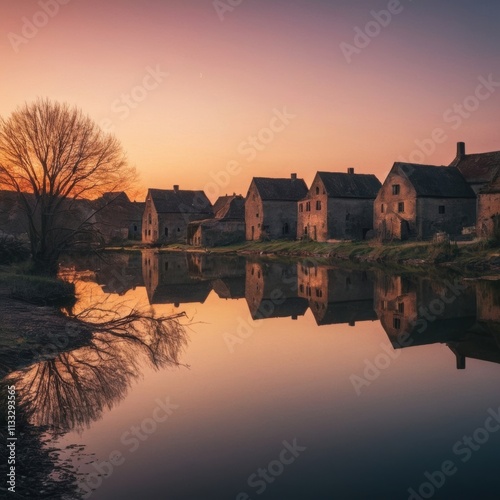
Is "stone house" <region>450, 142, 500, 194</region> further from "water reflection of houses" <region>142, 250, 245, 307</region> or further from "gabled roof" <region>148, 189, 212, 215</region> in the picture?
"gabled roof" <region>148, 189, 212, 215</region>

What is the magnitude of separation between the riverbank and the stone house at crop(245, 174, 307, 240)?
731 centimetres

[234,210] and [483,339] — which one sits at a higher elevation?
[234,210]

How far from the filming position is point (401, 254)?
132ft

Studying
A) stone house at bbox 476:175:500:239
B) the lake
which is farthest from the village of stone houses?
the lake

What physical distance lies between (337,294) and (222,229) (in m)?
44.7

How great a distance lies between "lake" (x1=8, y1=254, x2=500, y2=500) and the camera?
6.54 meters

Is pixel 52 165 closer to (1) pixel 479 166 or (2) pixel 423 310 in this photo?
(2) pixel 423 310

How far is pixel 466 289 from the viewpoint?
2323 cm

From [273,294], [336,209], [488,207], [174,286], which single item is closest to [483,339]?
[273,294]

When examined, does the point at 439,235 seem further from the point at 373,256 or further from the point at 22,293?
the point at 22,293

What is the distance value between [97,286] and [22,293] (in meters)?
7.92

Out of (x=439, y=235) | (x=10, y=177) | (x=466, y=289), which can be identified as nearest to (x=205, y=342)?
(x=466, y=289)

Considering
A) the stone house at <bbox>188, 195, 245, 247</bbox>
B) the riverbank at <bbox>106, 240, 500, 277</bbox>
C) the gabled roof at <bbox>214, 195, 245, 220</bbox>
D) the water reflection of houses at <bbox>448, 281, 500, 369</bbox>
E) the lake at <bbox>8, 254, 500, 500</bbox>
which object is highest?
the gabled roof at <bbox>214, 195, 245, 220</bbox>

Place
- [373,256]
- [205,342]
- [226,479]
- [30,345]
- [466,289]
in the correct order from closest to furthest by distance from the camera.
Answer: [226,479], [30,345], [205,342], [466,289], [373,256]
